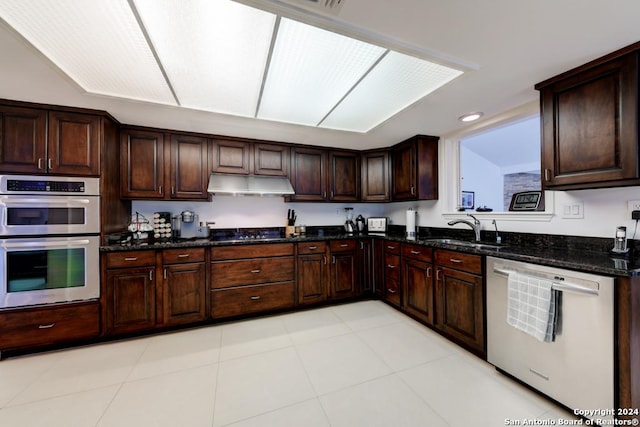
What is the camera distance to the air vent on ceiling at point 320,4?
112 centimetres

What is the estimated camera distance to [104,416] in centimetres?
146

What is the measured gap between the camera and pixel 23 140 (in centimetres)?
208

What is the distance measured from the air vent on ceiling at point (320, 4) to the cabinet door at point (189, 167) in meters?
2.20

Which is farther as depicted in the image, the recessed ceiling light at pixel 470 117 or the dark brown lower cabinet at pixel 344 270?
the dark brown lower cabinet at pixel 344 270

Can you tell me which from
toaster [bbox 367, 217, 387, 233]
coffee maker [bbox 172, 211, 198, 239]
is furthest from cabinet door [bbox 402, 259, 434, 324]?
coffee maker [bbox 172, 211, 198, 239]

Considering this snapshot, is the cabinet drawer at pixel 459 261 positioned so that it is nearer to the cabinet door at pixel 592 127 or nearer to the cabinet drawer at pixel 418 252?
the cabinet drawer at pixel 418 252

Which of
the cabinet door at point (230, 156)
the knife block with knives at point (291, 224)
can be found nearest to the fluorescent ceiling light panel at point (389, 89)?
the cabinet door at point (230, 156)

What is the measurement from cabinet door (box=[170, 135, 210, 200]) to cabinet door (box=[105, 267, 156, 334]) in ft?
3.09

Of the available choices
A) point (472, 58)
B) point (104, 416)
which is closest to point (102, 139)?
point (104, 416)

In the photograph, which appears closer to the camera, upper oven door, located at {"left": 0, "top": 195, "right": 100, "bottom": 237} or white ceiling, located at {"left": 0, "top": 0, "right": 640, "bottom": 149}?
white ceiling, located at {"left": 0, "top": 0, "right": 640, "bottom": 149}

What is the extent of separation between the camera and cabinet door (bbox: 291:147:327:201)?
3.33 m

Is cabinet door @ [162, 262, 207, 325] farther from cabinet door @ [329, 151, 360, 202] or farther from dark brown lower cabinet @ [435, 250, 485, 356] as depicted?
dark brown lower cabinet @ [435, 250, 485, 356]

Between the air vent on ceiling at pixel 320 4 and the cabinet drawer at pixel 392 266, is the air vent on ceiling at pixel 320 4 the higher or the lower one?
the higher one

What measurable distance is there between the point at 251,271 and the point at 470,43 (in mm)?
2738
